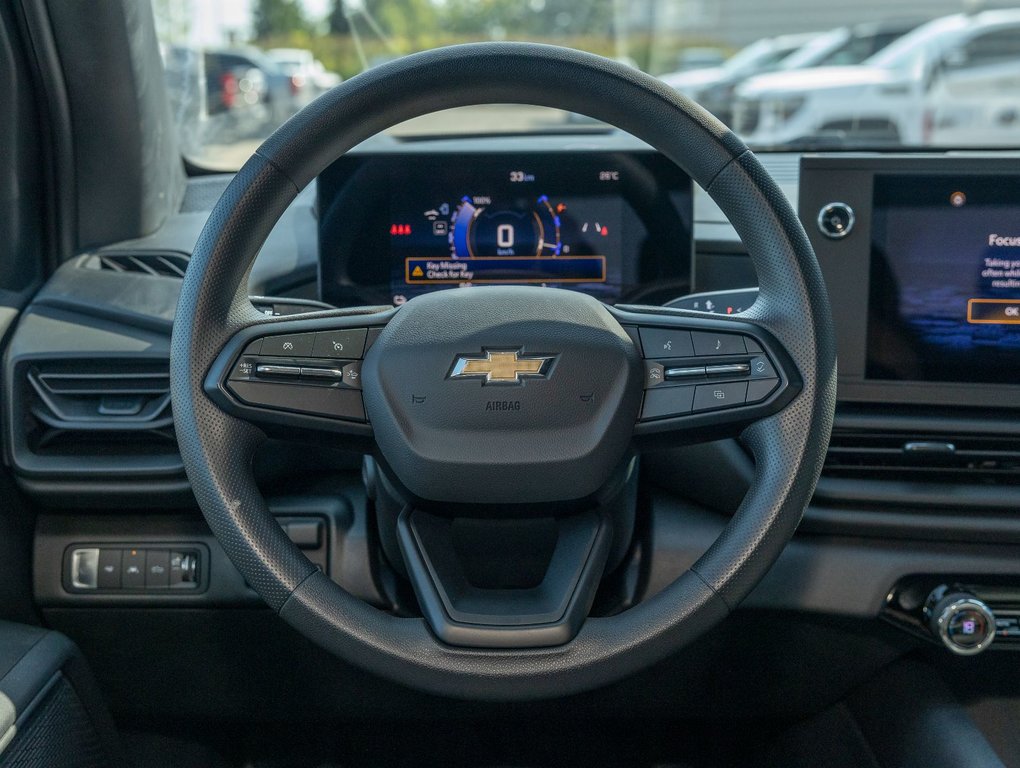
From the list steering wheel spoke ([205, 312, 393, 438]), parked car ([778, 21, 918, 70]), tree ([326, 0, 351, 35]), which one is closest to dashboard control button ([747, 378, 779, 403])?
steering wheel spoke ([205, 312, 393, 438])

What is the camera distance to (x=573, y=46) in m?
1.24

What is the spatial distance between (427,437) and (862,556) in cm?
75

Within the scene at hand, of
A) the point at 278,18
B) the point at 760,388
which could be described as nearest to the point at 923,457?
the point at 760,388

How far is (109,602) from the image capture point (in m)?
1.72

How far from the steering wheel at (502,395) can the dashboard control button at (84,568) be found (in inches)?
23.7

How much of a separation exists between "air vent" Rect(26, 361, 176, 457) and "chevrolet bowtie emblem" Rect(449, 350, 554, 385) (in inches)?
23.2

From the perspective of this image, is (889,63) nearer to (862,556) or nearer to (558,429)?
(862,556)

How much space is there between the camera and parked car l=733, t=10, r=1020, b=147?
86.2 inches

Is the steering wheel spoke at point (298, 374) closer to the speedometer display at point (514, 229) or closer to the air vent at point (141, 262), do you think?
the speedometer display at point (514, 229)

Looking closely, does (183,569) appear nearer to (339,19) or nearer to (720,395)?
(720,395)

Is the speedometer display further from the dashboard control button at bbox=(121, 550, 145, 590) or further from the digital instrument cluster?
the dashboard control button at bbox=(121, 550, 145, 590)

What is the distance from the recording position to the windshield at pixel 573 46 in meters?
2.06

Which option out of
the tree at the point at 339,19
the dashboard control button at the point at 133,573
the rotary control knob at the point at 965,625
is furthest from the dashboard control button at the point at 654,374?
the tree at the point at 339,19

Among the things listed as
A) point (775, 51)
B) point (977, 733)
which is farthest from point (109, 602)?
point (775, 51)
